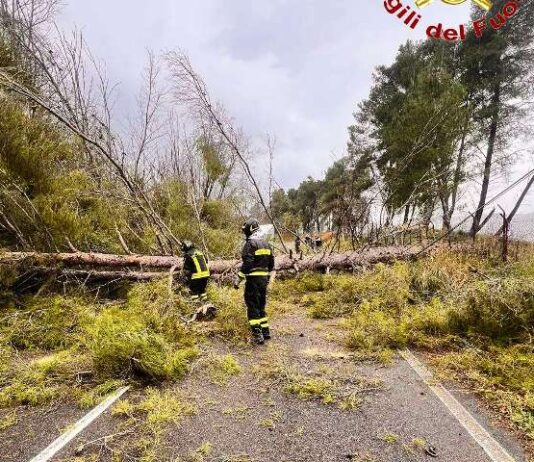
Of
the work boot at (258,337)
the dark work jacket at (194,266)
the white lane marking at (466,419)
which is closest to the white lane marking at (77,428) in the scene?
the work boot at (258,337)

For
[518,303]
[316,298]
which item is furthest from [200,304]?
[518,303]

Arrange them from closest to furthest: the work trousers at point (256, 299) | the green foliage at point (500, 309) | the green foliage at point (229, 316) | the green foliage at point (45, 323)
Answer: the green foliage at point (500, 309), the green foliage at point (45, 323), the work trousers at point (256, 299), the green foliage at point (229, 316)

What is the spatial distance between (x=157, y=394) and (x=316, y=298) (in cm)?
426

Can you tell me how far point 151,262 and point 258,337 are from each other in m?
3.85

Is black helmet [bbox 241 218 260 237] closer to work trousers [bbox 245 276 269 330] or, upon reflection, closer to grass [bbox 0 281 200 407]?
work trousers [bbox 245 276 269 330]

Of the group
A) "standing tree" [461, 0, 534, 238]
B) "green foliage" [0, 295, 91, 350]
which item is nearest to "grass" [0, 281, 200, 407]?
"green foliage" [0, 295, 91, 350]

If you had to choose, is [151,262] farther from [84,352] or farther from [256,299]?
[256,299]

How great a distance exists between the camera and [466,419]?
3303 mm

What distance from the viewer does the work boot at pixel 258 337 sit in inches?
213

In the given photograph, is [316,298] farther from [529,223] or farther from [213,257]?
[529,223]

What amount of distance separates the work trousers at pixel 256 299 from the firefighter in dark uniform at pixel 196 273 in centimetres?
163

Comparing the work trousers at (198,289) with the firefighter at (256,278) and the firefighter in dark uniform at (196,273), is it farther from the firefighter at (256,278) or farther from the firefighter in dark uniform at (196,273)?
the firefighter at (256,278)

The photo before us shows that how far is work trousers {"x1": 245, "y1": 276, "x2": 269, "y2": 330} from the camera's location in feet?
18.3

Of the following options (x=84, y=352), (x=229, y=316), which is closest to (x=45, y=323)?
(x=84, y=352)
